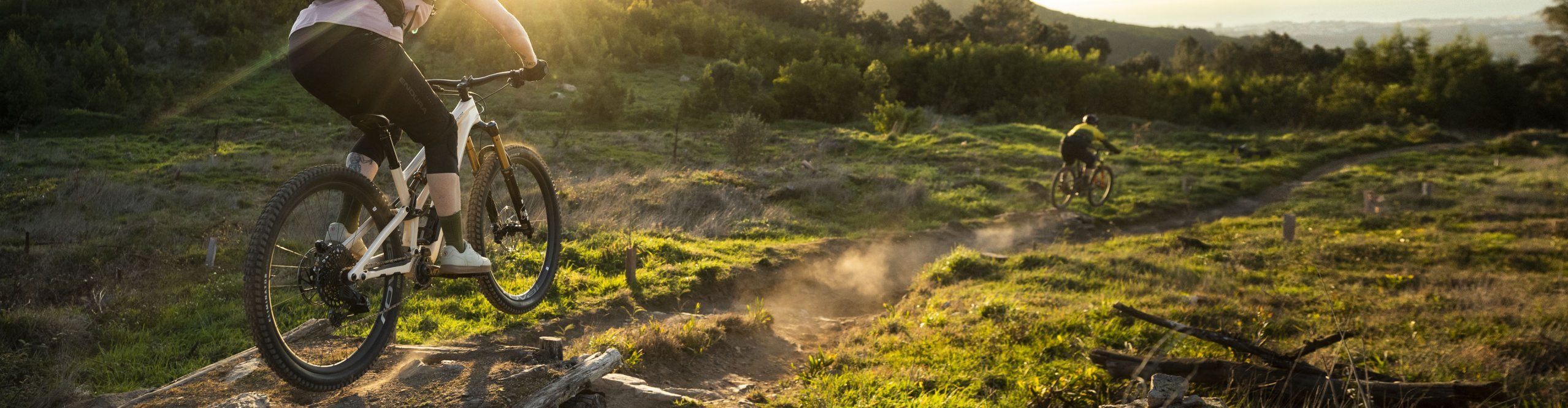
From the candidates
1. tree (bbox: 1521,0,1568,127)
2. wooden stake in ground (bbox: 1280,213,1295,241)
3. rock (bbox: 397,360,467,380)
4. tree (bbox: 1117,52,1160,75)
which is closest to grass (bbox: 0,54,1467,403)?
rock (bbox: 397,360,467,380)

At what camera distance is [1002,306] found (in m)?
7.95

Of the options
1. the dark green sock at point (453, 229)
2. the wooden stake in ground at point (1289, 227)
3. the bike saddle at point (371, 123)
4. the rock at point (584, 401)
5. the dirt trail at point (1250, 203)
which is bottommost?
the dirt trail at point (1250, 203)

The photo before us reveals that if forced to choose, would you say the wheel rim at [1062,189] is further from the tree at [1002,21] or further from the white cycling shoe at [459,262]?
the tree at [1002,21]

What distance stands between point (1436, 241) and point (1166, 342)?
35.2ft

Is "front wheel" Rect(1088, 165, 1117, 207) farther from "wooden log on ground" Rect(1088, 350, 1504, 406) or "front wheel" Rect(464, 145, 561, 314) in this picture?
"front wheel" Rect(464, 145, 561, 314)

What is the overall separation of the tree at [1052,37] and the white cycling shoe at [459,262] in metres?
75.6

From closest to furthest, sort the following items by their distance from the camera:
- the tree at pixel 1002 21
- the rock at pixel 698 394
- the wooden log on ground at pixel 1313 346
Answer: the rock at pixel 698 394
the wooden log on ground at pixel 1313 346
the tree at pixel 1002 21

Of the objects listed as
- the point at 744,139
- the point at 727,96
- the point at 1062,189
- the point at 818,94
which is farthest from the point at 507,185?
the point at 818,94

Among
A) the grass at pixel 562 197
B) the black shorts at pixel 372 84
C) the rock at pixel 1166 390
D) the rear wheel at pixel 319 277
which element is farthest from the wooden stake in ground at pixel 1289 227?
the rear wheel at pixel 319 277

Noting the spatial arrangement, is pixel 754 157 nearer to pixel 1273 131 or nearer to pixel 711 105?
pixel 711 105

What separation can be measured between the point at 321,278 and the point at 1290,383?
18.9ft

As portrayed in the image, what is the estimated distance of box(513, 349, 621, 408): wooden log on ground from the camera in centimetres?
373

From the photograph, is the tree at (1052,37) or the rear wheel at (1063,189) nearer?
the rear wheel at (1063,189)

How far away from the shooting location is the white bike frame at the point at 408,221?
364 centimetres
